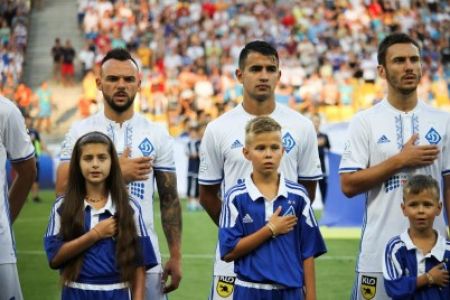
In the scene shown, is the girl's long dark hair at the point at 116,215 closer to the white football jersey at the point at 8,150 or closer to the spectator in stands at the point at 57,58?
the white football jersey at the point at 8,150

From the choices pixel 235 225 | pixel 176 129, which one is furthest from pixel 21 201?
pixel 176 129

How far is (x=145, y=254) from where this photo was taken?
253 inches

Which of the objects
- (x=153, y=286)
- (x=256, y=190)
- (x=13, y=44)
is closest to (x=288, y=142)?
(x=256, y=190)

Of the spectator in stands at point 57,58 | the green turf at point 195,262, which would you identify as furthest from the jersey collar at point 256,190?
the spectator in stands at point 57,58

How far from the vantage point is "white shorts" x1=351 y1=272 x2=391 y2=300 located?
673 cm

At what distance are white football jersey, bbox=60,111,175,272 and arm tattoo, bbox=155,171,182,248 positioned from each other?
0.08 m

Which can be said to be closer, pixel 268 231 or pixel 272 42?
pixel 268 231

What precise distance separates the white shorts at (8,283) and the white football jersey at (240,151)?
1.26 meters

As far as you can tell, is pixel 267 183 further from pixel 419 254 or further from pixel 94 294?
pixel 94 294

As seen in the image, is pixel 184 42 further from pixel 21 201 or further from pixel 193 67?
pixel 21 201

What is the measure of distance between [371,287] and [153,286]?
1362 mm

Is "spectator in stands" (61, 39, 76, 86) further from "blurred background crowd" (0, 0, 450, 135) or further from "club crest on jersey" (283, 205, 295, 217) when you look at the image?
"club crest on jersey" (283, 205, 295, 217)

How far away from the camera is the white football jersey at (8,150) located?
6.52 metres

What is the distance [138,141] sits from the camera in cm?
694
